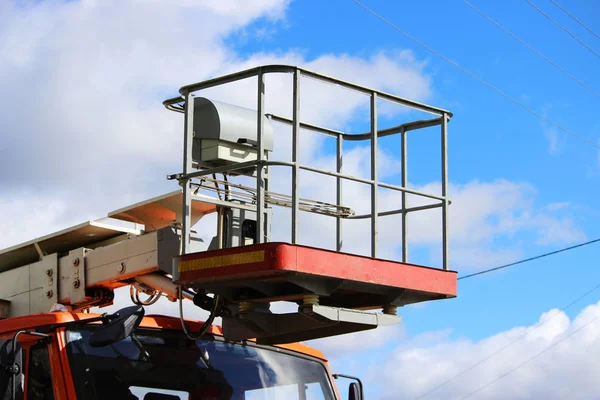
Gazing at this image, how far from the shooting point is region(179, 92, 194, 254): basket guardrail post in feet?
24.0

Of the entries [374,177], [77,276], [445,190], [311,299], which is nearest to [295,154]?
[374,177]

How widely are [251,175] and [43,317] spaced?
1.89m

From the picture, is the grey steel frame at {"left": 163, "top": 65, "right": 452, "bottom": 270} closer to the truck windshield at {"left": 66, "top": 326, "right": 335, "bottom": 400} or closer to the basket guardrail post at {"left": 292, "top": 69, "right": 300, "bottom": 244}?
the basket guardrail post at {"left": 292, "top": 69, "right": 300, "bottom": 244}

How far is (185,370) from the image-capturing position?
7367 millimetres

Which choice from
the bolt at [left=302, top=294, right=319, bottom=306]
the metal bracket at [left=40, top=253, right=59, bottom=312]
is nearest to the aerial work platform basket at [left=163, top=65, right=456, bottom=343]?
the bolt at [left=302, top=294, right=319, bottom=306]

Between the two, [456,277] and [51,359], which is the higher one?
[456,277]

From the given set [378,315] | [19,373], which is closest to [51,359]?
[19,373]

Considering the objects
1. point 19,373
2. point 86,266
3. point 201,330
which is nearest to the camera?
point 19,373

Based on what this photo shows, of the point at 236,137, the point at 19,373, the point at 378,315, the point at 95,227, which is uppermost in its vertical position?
the point at 236,137

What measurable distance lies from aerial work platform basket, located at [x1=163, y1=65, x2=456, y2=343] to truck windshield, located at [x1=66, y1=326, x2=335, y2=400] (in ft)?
0.74

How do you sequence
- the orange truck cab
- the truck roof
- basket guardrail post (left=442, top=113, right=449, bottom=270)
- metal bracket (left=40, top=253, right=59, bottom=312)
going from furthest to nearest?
metal bracket (left=40, top=253, right=59, bottom=312), basket guardrail post (left=442, top=113, right=449, bottom=270), the truck roof, the orange truck cab

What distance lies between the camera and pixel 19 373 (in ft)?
21.5

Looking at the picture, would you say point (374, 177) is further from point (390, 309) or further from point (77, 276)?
point (77, 276)

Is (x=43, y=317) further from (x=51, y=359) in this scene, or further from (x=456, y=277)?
(x=456, y=277)
